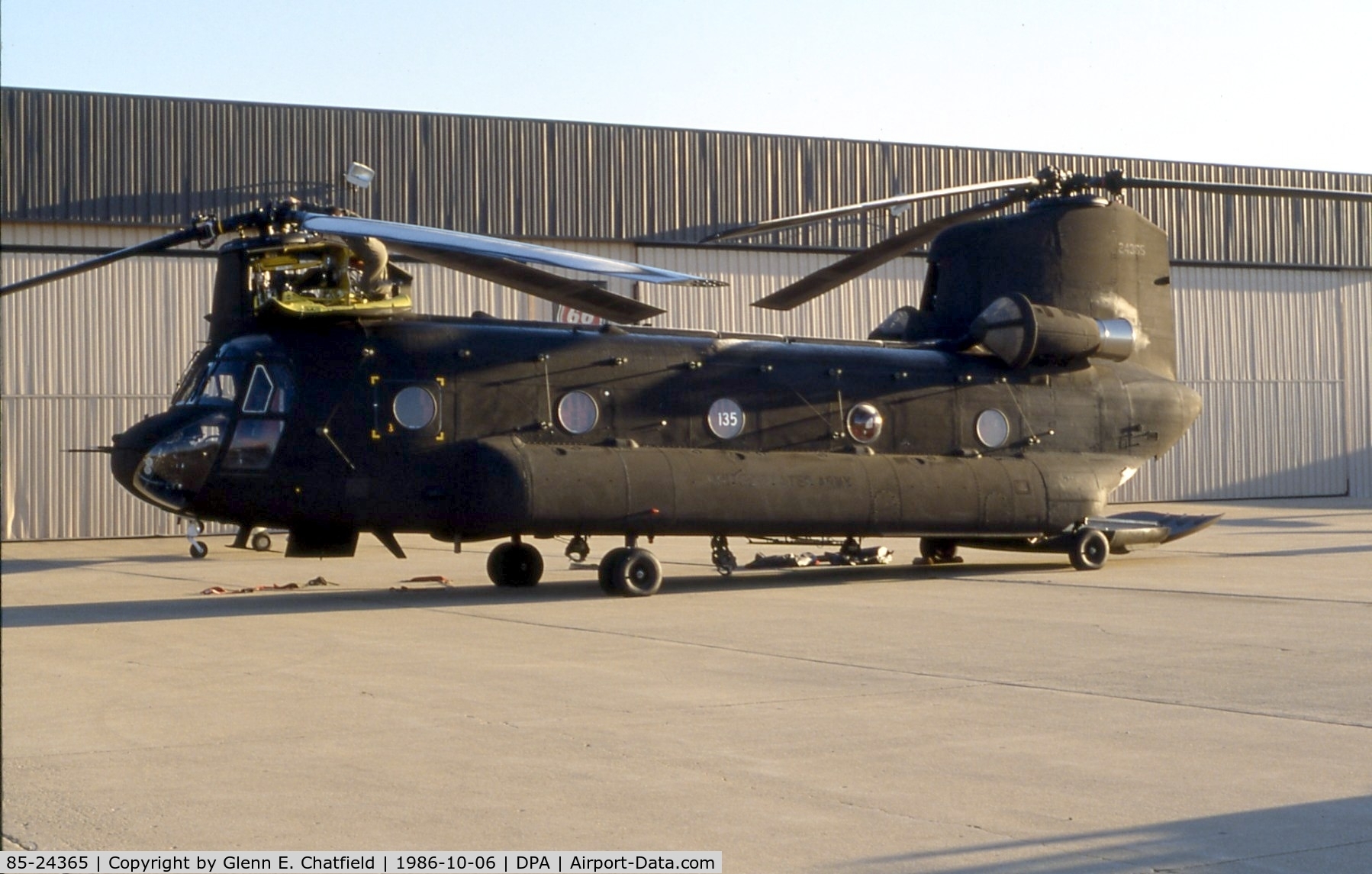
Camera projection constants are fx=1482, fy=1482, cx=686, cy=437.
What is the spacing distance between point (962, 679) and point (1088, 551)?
882cm

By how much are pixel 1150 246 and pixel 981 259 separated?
2.47 metres

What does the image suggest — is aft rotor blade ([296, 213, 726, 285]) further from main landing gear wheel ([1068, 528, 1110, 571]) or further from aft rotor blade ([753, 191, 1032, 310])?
main landing gear wheel ([1068, 528, 1110, 571])

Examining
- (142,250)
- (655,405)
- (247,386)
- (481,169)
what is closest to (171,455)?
(247,386)

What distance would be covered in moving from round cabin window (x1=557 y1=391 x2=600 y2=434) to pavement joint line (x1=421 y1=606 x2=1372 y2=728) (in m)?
2.74

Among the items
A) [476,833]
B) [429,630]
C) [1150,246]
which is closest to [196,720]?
[476,833]

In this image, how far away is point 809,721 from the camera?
7.72m

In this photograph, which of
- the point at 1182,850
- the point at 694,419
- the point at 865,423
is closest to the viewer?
the point at 1182,850

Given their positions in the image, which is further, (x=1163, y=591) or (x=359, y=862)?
(x=1163, y=591)

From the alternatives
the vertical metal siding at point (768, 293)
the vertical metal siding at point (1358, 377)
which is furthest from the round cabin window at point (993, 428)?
the vertical metal siding at point (1358, 377)

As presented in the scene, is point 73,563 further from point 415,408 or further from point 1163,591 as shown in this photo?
point 1163,591

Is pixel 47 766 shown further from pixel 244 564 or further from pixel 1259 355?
pixel 1259 355

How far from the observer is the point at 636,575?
1468 centimetres

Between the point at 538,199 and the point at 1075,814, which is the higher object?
the point at 538,199

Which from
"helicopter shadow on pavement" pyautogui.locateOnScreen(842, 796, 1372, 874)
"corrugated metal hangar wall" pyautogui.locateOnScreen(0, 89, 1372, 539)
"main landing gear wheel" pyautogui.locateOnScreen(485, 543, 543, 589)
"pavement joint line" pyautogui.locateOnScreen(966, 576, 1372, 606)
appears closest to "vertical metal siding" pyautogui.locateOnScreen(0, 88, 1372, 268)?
"corrugated metal hangar wall" pyautogui.locateOnScreen(0, 89, 1372, 539)
